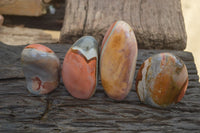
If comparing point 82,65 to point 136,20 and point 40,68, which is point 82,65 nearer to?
point 40,68

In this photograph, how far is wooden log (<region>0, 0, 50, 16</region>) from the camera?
5.50ft

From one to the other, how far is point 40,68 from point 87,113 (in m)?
0.27

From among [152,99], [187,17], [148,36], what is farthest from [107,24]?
[187,17]

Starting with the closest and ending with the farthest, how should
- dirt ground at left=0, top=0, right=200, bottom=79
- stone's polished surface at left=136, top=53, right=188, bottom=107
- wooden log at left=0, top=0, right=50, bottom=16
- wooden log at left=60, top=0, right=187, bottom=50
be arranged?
1. stone's polished surface at left=136, top=53, right=188, bottom=107
2. wooden log at left=60, top=0, right=187, bottom=50
3. wooden log at left=0, top=0, right=50, bottom=16
4. dirt ground at left=0, top=0, right=200, bottom=79

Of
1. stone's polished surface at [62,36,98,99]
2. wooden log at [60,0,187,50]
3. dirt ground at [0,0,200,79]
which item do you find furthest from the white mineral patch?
dirt ground at [0,0,200,79]

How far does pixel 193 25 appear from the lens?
2215 millimetres

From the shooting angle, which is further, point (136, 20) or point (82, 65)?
point (136, 20)

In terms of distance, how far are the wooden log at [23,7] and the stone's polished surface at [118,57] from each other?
1.01 metres

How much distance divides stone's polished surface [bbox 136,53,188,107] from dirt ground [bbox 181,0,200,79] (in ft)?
3.94

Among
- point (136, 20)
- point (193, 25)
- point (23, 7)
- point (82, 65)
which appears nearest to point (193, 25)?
point (193, 25)

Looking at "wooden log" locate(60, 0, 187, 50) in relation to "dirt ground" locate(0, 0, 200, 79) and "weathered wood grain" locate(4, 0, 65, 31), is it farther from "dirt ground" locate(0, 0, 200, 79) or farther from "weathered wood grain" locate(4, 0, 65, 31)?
"dirt ground" locate(0, 0, 200, 79)

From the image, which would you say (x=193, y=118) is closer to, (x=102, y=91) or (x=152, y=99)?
(x=152, y=99)

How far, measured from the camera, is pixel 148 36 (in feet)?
4.27

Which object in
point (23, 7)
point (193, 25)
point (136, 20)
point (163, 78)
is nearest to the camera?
point (163, 78)
